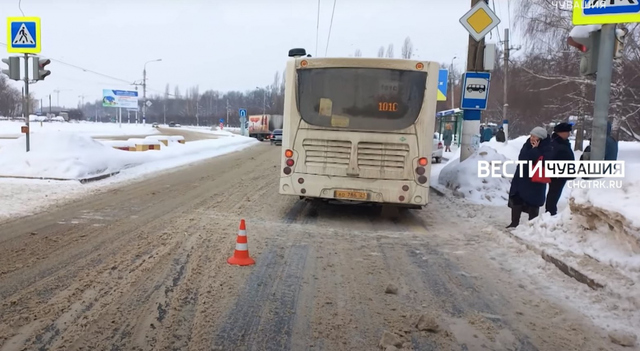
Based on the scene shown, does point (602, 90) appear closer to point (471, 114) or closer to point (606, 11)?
point (606, 11)

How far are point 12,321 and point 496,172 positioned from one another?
10.1 meters

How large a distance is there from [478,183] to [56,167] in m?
10.9

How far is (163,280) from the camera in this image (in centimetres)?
494

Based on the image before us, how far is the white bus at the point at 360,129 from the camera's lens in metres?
8.14

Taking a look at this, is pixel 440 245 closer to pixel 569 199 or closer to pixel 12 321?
pixel 569 199

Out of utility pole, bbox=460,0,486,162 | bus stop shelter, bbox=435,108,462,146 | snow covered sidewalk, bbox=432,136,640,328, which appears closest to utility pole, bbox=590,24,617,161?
snow covered sidewalk, bbox=432,136,640,328

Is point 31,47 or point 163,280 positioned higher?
point 31,47

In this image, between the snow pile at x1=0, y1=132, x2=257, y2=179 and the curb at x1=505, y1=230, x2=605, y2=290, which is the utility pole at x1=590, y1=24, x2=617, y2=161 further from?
the snow pile at x1=0, y1=132, x2=257, y2=179

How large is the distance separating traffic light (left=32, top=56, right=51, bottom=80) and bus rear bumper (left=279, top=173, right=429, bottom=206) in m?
9.41

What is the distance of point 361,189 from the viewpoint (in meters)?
8.24

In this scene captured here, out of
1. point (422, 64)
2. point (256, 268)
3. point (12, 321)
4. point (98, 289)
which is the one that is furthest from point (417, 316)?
point (422, 64)

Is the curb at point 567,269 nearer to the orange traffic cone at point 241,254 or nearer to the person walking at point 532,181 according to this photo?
the person walking at point 532,181
